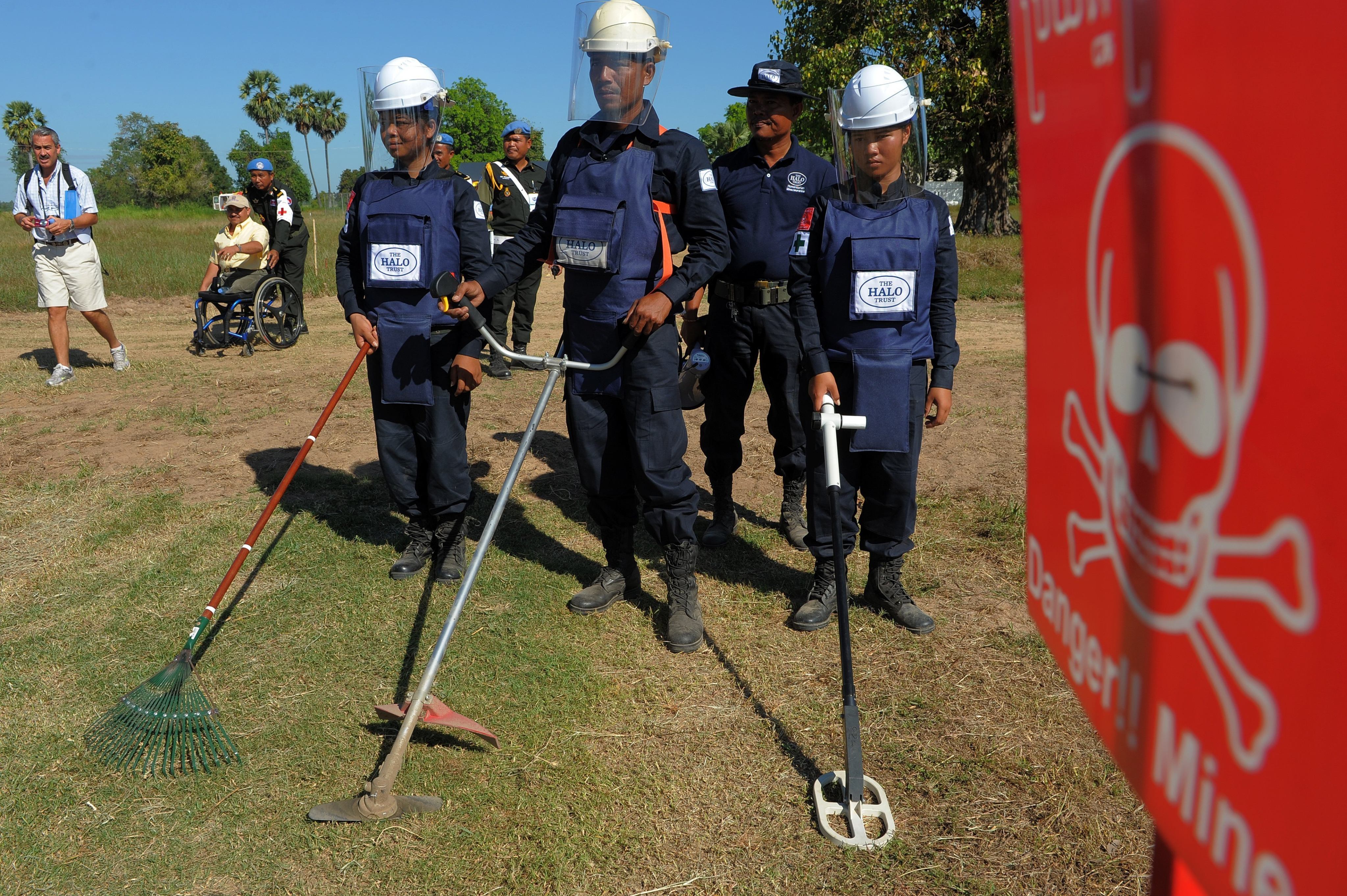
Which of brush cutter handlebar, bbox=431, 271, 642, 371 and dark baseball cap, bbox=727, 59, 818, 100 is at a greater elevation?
dark baseball cap, bbox=727, 59, 818, 100

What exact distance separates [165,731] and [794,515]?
10.3ft

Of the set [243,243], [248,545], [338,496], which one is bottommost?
[338,496]

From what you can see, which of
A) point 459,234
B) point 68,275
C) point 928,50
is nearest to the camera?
point 459,234

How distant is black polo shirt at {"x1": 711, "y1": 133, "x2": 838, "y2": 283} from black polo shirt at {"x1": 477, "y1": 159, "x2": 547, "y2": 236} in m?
4.93

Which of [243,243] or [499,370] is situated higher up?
[243,243]

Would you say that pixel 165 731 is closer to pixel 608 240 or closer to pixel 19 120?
pixel 608 240

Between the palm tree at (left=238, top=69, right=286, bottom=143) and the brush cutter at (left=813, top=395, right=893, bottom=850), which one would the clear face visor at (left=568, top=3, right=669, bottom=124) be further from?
the palm tree at (left=238, top=69, right=286, bottom=143)

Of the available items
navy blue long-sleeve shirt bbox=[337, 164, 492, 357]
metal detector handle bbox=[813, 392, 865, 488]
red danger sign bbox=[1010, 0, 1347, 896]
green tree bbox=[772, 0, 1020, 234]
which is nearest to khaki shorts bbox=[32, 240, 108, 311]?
navy blue long-sleeve shirt bbox=[337, 164, 492, 357]

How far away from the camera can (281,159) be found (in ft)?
276

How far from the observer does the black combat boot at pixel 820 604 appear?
407 cm

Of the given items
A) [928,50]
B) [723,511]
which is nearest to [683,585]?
[723,511]

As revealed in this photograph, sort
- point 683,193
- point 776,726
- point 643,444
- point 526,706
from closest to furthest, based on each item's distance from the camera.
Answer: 1. point 776,726
2. point 526,706
3. point 683,193
4. point 643,444

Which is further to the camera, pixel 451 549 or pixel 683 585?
pixel 451 549

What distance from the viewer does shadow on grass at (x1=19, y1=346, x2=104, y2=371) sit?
32.4ft
